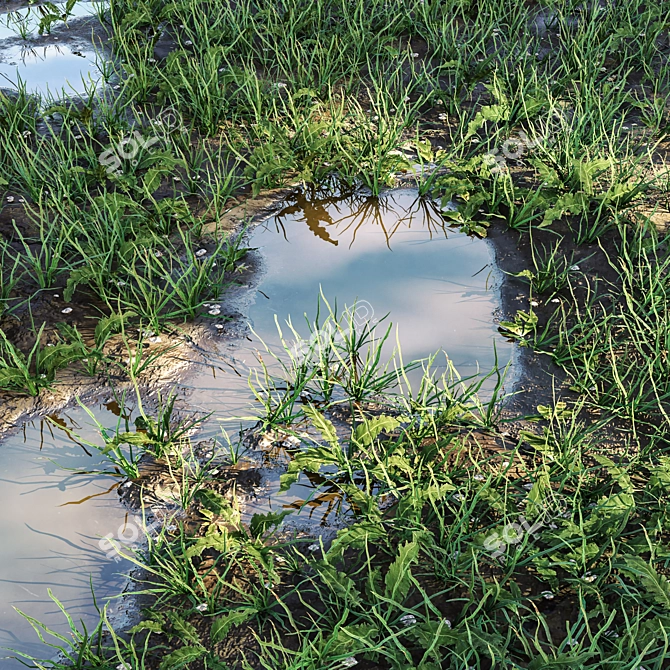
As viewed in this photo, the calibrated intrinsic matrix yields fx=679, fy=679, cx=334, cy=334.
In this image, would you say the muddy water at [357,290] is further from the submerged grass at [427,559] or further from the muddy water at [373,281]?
the submerged grass at [427,559]

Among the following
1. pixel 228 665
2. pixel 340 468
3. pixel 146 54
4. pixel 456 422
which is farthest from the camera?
pixel 146 54

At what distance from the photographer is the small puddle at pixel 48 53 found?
14.6 ft

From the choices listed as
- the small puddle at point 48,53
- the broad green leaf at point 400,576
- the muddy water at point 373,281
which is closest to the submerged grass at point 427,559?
the broad green leaf at point 400,576

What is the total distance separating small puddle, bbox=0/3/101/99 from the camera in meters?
4.44

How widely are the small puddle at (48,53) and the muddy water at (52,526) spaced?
2.61m

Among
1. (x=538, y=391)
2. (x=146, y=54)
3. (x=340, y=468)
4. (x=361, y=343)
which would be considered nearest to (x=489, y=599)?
(x=340, y=468)

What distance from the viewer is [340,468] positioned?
2.25 m

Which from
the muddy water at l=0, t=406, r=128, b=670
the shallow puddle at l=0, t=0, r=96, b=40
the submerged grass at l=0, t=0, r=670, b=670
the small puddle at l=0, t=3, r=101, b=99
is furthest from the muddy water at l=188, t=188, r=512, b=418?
the shallow puddle at l=0, t=0, r=96, b=40

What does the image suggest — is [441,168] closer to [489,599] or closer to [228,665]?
[489,599]

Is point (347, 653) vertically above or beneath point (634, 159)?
beneath

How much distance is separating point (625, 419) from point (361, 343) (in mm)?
1012

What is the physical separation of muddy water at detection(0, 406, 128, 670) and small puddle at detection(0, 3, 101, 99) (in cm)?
261

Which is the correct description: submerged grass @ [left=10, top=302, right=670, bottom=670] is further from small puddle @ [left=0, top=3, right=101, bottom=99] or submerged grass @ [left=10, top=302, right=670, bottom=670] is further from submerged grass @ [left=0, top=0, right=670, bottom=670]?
small puddle @ [left=0, top=3, right=101, bottom=99]

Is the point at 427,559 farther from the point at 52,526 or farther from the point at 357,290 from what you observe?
the point at 357,290
